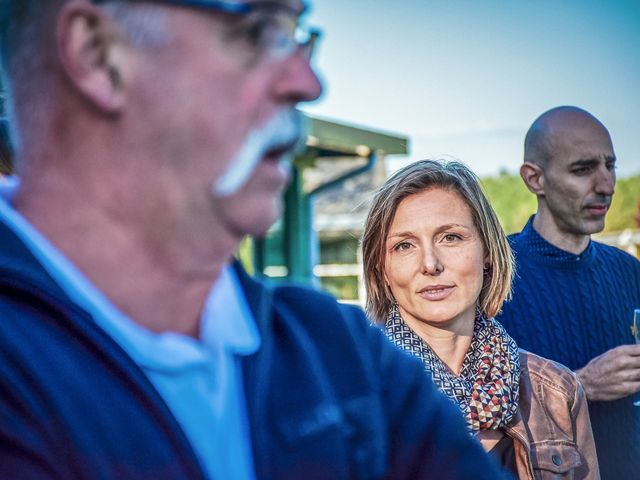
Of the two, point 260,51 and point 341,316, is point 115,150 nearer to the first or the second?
point 260,51

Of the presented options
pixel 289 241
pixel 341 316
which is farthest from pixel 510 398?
pixel 289 241

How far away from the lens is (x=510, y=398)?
178 centimetres

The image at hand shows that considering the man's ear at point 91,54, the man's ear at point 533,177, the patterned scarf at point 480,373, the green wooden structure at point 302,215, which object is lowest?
the patterned scarf at point 480,373

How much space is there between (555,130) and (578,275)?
0.46 metres

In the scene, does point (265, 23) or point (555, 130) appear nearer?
point (265, 23)

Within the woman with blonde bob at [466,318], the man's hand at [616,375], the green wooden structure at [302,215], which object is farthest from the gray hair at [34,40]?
the green wooden structure at [302,215]

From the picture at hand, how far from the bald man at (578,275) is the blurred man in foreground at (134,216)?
1.65 m

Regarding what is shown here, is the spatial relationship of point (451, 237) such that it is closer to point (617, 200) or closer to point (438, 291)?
point (438, 291)

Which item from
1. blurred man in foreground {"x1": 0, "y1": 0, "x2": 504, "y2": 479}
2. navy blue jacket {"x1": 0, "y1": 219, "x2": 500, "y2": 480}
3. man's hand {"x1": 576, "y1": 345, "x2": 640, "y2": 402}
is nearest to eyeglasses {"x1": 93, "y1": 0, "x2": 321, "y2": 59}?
blurred man in foreground {"x1": 0, "y1": 0, "x2": 504, "y2": 479}

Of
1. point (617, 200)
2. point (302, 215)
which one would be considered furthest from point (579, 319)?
point (617, 200)

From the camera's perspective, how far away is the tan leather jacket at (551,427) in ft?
5.86

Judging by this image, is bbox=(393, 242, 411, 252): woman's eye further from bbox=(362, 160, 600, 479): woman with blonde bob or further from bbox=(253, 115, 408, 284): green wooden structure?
bbox=(253, 115, 408, 284): green wooden structure

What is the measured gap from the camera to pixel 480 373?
1800 millimetres

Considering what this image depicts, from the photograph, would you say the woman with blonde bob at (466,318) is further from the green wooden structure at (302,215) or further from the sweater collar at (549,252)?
the green wooden structure at (302,215)
